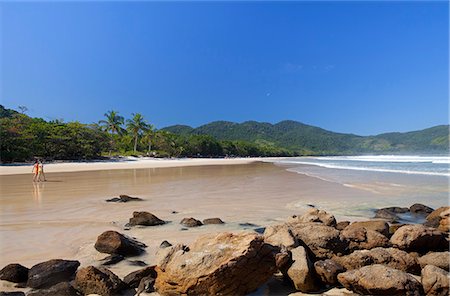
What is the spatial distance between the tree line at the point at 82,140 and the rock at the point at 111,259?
44969 mm

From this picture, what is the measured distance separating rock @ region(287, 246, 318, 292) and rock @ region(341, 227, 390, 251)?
118 centimetres

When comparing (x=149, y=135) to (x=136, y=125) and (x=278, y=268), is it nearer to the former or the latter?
(x=136, y=125)

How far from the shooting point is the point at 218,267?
4.24 meters

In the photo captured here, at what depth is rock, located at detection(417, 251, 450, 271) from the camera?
16.0 ft

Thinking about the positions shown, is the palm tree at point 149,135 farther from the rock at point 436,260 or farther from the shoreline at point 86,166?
the rock at point 436,260

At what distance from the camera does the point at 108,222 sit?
891cm

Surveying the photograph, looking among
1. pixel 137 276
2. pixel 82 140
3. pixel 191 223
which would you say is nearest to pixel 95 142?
pixel 82 140

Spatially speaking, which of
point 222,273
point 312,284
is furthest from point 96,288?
point 312,284

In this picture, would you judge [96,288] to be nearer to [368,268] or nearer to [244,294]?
[244,294]

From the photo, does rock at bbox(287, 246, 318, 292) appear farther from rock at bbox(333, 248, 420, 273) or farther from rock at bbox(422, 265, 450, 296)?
rock at bbox(422, 265, 450, 296)

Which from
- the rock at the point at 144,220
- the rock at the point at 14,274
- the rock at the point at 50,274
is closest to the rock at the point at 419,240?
the rock at the point at 50,274

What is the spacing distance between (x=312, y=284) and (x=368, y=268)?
844 mm

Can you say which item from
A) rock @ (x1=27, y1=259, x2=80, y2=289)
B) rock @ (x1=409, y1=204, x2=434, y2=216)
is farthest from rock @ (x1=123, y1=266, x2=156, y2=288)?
rock @ (x1=409, y1=204, x2=434, y2=216)

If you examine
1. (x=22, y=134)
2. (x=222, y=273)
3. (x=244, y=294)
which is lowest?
(x=244, y=294)
